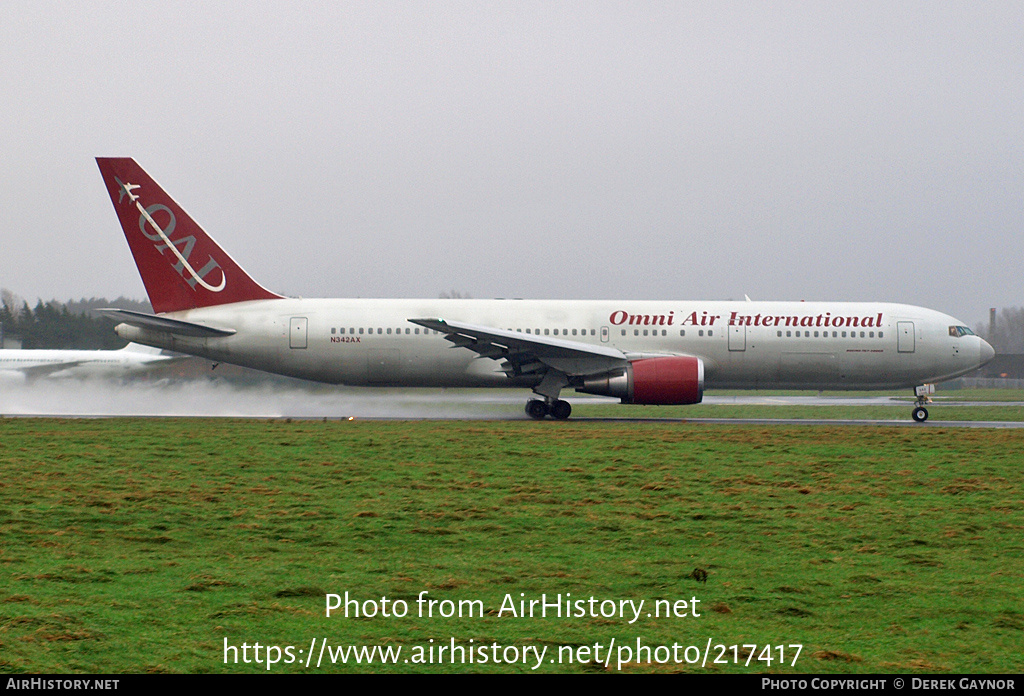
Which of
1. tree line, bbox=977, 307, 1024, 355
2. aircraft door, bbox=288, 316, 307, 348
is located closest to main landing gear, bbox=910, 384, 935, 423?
aircraft door, bbox=288, 316, 307, 348

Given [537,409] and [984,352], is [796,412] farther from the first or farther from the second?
[537,409]

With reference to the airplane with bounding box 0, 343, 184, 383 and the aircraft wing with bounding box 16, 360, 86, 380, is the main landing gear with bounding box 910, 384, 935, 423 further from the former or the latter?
the aircraft wing with bounding box 16, 360, 86, 380

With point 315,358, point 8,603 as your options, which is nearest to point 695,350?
point 315,358

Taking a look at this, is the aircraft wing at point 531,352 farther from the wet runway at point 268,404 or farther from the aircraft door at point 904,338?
the aircraft door at point 904,338

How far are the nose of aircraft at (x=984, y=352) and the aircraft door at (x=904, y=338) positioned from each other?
99.5 inches

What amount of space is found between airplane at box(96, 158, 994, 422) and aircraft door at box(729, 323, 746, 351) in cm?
3

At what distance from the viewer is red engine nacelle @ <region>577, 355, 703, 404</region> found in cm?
2417

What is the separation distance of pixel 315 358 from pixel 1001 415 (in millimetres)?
22633

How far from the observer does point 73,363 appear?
4088 centimetres

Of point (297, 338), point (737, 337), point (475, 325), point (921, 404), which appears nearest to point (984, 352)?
point (921, 404)

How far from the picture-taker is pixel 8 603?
6590 millimetres

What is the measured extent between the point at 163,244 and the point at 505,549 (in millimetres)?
20668

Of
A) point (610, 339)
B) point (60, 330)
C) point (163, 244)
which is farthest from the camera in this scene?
point (60, 330)
